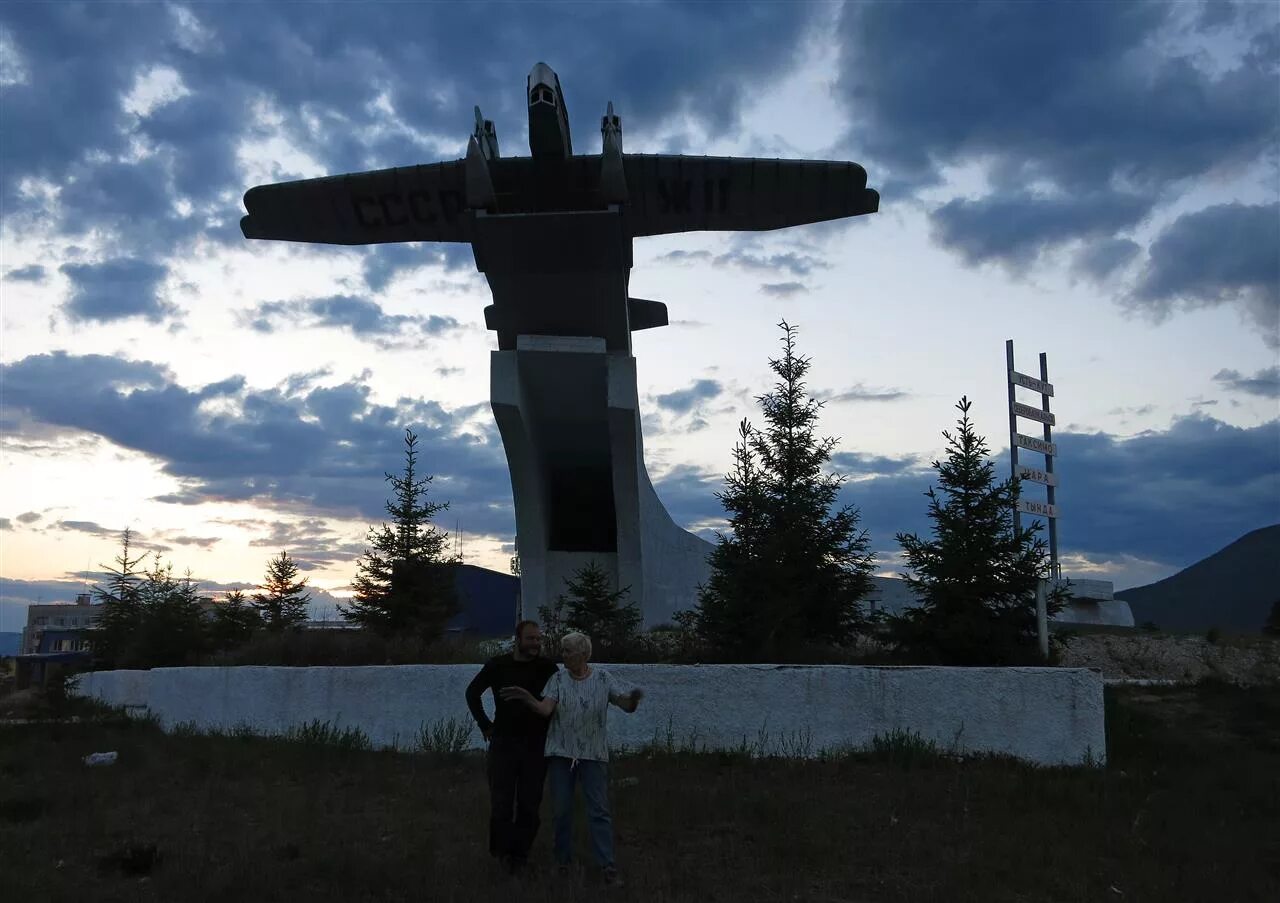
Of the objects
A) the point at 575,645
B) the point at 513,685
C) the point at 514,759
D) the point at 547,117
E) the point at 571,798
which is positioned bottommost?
the point at 571,798

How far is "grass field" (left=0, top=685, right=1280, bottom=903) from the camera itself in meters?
6.26

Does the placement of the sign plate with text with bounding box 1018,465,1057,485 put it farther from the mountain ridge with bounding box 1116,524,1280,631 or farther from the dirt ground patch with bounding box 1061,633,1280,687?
the mountain ridge with bounding box 1116,524,1280,631

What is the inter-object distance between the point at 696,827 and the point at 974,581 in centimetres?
627

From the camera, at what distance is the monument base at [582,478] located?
2202cm

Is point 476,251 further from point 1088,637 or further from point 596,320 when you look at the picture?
point 1088,637

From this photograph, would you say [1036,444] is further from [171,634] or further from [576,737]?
[171,634]

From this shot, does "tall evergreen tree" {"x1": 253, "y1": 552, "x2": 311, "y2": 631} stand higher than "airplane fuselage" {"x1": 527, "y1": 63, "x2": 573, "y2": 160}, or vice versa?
"airplane fuselage" {"x1": 527, "y1": 63, "x2": 573, "y2": 160}

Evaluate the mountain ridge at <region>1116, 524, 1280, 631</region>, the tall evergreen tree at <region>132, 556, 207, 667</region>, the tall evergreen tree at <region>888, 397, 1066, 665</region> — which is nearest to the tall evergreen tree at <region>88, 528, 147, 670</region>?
the tall evergreen tree at <region>132, 556, 207, 667</region>

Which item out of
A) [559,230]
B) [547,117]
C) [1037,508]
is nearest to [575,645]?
[1037,508]

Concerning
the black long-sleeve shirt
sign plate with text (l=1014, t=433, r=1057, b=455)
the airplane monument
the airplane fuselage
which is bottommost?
the black long-sleeve shirt

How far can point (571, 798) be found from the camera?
629 centimetres

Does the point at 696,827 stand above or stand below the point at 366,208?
below

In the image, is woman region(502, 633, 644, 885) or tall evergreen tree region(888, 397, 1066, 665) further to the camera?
tall evergreen tree region(888, 397, 1066, 665)

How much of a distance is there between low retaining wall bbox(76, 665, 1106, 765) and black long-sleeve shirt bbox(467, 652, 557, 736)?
421cm
